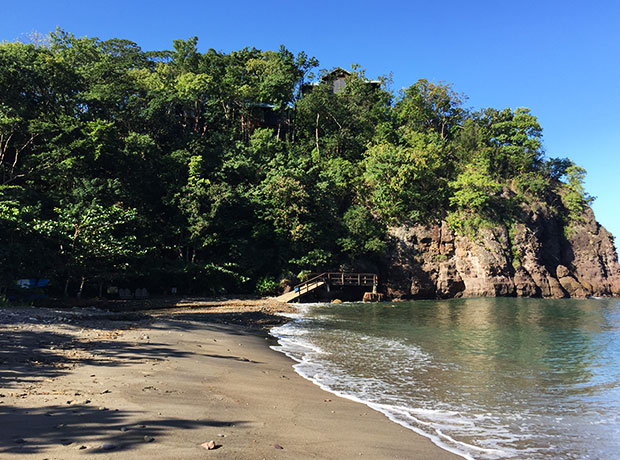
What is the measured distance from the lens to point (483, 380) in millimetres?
8078

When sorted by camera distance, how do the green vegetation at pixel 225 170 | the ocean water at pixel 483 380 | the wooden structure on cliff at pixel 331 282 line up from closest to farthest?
the ocean water at pixel 483 380, the green vegetation at pixel 225 170, the wooden structure on cliff at pixel 331 282

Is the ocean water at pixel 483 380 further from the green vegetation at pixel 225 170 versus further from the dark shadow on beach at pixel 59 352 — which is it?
the green vegetation at pixel 225 170

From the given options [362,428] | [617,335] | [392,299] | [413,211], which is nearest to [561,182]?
[413,211]

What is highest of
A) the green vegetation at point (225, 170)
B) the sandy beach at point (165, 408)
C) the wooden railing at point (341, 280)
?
the green vegetation at point (225, 170)

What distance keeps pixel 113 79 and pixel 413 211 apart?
2998cm

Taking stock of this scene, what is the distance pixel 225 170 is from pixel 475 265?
2499 cm

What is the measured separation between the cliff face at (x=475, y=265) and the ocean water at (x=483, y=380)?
2059 centimetres

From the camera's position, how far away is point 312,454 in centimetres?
375

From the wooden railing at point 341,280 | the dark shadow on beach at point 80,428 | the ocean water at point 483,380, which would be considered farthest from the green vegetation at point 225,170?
the dark shadow on beach at point 80,428

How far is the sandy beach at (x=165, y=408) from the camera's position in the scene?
137 inches

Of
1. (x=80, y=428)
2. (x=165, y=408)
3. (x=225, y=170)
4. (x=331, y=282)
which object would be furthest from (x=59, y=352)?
(x=225, y=170)

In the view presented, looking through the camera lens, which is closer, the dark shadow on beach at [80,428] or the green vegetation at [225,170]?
the dark shadow on beach at [80,428]

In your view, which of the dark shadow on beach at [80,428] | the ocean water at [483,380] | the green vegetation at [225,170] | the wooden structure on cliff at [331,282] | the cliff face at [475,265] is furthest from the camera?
the cliff face at [475,265]

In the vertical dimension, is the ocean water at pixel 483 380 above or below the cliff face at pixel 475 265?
below
